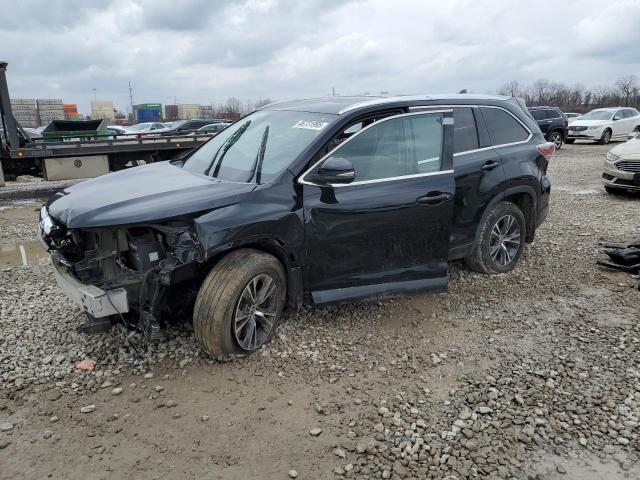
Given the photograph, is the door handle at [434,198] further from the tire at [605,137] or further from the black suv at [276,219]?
the tire at [605,137]

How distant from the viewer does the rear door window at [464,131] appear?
4789 millimetres

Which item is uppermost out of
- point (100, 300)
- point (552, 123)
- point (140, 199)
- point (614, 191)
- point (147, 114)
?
point (147, 114)

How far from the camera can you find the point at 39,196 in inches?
452

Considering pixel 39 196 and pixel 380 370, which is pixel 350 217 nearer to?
pixel 380 370

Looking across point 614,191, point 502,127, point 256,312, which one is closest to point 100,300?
point 256,312

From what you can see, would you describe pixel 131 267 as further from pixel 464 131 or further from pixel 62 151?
pixel 62 151

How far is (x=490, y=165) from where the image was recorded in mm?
4930

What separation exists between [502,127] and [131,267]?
3.92 m

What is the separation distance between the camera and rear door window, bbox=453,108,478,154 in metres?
4.79

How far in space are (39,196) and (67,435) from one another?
10167 millimetres

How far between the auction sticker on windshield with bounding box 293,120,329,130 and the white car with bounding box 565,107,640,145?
20680mm

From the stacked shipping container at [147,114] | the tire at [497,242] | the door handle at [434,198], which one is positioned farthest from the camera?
the stacked shipping container at [147,114]

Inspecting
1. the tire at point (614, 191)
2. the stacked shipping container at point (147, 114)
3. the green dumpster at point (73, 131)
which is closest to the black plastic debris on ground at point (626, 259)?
the tire at point (614, 191)

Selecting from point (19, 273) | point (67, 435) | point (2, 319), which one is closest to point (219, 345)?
point (67, 435)
